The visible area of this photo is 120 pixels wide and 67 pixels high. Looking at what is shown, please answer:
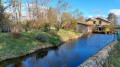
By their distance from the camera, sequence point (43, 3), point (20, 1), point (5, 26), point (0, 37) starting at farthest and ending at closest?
1. point (43, 3)
2. point (20, 1)
3. point (5, 26)
4. point (0, 37)

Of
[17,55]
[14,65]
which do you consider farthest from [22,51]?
[14,65]

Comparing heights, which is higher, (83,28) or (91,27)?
(91,27)

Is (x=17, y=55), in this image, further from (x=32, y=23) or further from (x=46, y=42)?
(x=32, y=23)

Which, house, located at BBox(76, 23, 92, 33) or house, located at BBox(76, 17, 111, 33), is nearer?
house, located at BBox(76, 23, 92, 33)

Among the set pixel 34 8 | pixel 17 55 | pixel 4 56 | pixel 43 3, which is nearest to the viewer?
pixel 4 56

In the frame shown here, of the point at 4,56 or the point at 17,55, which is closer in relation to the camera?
the point at 4,56

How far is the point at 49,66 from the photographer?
18.4 feet

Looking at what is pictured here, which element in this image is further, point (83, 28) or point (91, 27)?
point (91, 27)

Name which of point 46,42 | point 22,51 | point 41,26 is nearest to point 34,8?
point 41,26

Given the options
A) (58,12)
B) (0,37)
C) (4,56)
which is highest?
(58,12)

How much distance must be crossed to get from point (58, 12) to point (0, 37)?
1284 cm

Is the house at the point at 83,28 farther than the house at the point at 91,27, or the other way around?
the house at the point at 91,27

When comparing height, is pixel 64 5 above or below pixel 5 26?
above

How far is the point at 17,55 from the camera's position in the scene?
715 centimetres
